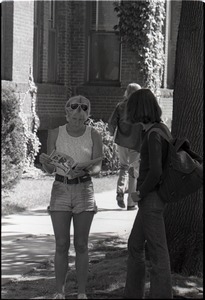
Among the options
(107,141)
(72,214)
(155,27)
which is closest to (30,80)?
(107,141)

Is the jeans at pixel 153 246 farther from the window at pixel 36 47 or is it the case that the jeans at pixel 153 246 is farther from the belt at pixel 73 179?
the window at pixel 36 47

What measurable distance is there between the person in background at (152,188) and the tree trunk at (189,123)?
1446 mm

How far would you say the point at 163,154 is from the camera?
17.7ft

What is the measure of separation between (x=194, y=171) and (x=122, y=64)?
12.9 metres

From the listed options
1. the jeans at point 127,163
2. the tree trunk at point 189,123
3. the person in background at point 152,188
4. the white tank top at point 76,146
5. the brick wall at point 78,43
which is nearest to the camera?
the person in background at point 152,188

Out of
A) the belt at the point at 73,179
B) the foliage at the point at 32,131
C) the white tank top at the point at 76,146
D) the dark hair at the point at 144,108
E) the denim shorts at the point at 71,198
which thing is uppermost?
the dark hair at the point at 144,108

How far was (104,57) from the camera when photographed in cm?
1906

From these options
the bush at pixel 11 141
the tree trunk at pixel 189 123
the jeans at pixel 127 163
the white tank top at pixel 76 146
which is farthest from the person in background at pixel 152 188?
the bush at pixel 11 141

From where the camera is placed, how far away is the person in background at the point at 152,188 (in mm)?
5277

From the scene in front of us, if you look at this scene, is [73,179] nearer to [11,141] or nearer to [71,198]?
[71,198]

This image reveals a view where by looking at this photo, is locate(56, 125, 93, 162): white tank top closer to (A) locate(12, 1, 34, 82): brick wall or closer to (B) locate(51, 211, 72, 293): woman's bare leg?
(B) locate(51, 211, 72, 293): woman's bare leg

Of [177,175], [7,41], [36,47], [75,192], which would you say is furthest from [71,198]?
[36,47]

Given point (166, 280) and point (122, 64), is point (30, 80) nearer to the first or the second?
point (122, 64)

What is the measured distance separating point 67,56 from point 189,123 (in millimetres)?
11762
